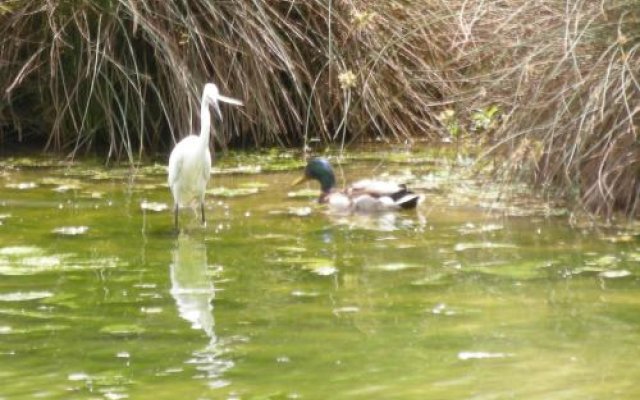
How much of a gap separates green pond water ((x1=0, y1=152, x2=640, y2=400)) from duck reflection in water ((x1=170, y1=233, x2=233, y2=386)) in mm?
16

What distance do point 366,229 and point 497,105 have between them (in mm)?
1158

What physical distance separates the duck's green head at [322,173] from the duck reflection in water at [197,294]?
155 cm

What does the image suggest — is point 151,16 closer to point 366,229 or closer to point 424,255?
point 366,229

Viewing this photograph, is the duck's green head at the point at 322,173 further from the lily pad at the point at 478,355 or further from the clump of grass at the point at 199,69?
the lily pad at the point at 478,355

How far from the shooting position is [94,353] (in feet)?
18.6

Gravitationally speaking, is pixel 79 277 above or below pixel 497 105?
below

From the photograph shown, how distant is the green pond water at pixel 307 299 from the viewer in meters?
5.29

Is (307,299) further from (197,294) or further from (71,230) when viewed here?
(71,230)

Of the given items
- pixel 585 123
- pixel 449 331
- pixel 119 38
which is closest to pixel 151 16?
pixel 119 38

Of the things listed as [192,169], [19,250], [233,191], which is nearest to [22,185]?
[233,191]

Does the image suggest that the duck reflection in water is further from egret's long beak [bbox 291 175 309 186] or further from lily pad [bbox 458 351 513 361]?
egret's long beak [bbox 291 175 309 186]

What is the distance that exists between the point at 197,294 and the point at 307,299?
537 millimetres

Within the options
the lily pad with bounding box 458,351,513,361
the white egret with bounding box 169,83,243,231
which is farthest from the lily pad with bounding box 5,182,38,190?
the lily pad with bounding box 458,351,513,361

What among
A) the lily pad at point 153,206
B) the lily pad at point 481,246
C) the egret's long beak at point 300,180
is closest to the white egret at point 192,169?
the lily pad at point 153,206
